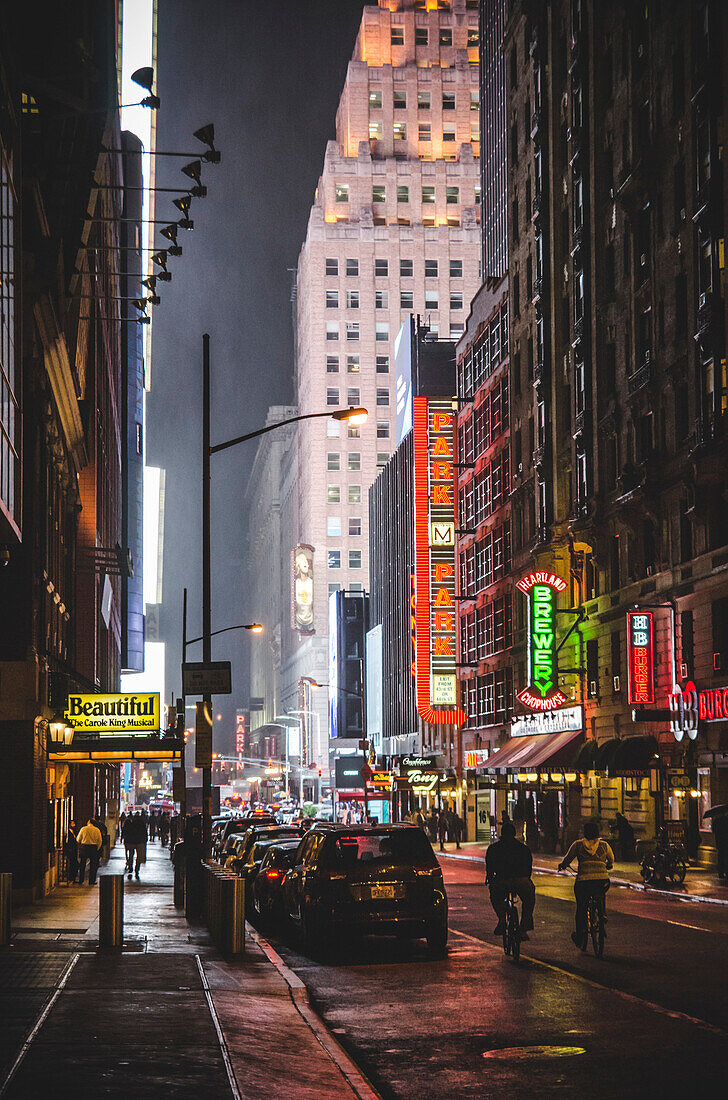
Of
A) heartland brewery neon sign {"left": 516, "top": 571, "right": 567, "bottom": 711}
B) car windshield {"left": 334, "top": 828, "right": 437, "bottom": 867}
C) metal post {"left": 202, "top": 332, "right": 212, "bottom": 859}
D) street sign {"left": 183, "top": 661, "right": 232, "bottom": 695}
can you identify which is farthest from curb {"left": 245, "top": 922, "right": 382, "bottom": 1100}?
heartland brewery neon sign {"left": 516, "top": 571, "right": 567, "bottom": 711}

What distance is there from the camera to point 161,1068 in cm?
1011

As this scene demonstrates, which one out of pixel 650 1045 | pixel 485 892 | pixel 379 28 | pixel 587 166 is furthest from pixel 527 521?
pixel 379 28

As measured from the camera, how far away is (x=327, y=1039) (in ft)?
40.2

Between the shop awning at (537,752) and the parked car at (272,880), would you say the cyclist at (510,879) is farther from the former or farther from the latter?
the shop awning at (537,752)

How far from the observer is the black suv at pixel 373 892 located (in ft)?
62.7

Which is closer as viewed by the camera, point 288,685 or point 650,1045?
point 650,1045

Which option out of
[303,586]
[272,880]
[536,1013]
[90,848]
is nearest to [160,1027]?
[536,1013]

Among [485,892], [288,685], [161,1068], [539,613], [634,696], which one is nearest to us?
[161,1068]

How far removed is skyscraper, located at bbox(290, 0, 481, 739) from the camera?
167 metres

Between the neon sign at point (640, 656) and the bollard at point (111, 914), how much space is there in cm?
2806

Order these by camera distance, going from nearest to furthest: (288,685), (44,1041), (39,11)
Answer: (44,1041) < (39,11) < (288,685)

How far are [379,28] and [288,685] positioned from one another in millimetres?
87590

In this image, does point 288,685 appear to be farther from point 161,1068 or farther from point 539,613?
point 161,1068

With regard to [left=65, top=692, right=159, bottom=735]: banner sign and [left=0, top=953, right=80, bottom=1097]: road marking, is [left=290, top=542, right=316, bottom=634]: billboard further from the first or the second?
[left=0, top=953, right=80, bottom=1097]: road marking
